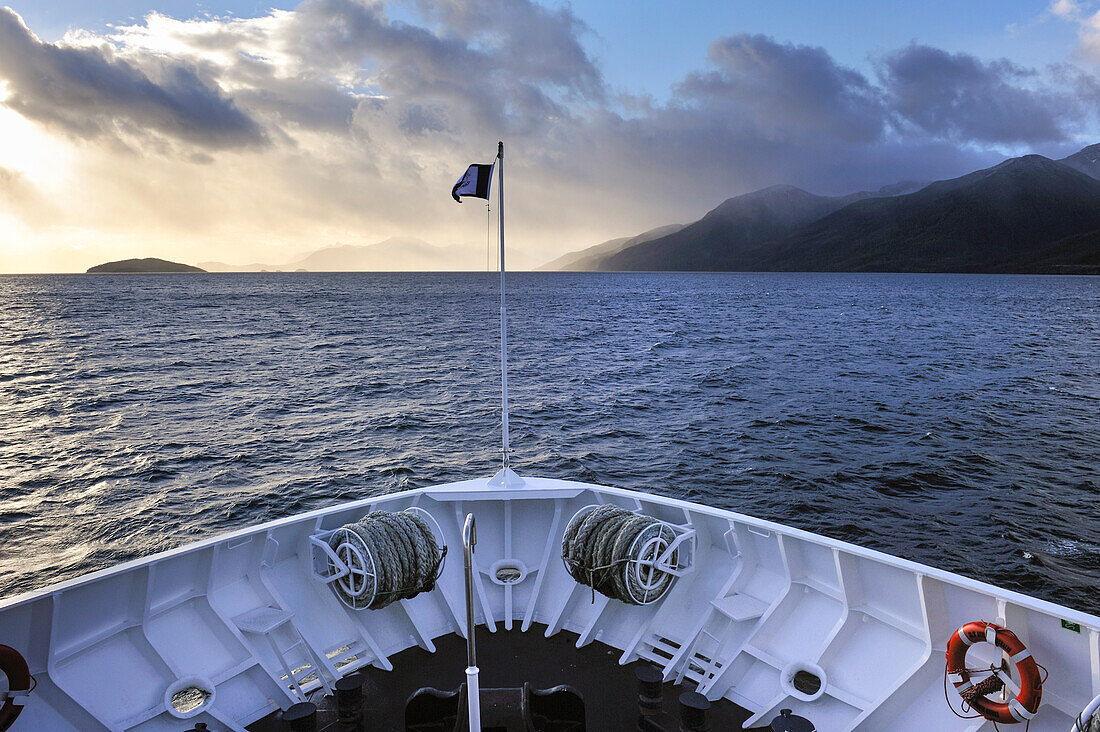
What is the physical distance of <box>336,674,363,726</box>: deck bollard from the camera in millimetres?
5969

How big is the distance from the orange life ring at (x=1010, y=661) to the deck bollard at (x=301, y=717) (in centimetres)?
515

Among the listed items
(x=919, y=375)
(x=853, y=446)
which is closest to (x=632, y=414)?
(x=853, y=446)

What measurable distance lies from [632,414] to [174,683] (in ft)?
84.1

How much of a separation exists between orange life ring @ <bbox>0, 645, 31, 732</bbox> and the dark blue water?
1251 cm

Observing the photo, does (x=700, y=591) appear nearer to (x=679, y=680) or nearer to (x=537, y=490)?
(x=679, y=680)

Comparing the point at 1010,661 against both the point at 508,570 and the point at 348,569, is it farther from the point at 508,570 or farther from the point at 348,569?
the point at 348,569

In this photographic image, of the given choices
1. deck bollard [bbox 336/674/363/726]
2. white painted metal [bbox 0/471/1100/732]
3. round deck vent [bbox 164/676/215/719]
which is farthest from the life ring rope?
round deck vent [bbox 164/676/215/719]

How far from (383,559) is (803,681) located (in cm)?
409

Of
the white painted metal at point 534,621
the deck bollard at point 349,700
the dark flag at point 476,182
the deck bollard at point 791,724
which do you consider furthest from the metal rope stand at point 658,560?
the dark flag at point 476,182

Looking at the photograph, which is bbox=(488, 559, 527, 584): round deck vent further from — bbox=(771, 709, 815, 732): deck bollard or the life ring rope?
the life ring rope

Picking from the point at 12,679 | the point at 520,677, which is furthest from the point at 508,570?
the point at 12,679

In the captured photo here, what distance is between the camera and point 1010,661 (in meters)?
4.99

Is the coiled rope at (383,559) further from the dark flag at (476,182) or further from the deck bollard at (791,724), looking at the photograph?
the dark flag at (476,182)

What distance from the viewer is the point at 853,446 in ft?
82.4
